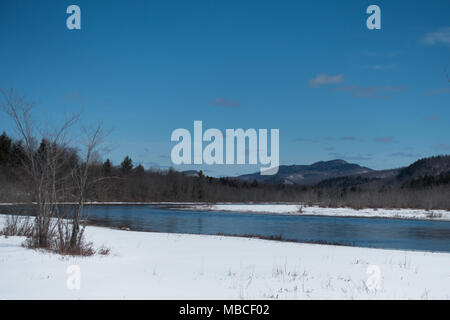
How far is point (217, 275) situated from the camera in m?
12.1

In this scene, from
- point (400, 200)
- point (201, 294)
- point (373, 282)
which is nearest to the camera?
point (201, 294)

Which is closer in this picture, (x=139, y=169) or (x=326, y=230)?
(x=326, y=230)

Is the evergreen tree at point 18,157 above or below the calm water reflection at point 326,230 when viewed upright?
above

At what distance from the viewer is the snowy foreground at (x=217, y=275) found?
9.59 m

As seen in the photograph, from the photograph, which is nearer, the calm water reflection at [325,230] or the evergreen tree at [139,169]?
the calm water reflection at [325,230]

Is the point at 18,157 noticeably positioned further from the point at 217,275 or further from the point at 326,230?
the point at 217,275

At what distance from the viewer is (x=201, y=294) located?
376 inches

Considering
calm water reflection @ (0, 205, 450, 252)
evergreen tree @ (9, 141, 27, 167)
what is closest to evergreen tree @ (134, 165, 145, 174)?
evergreen tree @ (9, 141, 27, 167)

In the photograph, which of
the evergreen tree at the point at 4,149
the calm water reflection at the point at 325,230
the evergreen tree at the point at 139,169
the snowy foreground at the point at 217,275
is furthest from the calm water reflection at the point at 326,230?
the evergreen tree at the point at 139,169

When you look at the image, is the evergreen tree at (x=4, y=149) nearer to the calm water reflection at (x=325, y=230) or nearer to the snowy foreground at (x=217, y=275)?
the calm water reflection at (x=325, y=230)

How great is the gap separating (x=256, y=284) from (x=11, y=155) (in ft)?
283

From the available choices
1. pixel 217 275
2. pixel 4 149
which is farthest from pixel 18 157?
pixel 217 275
